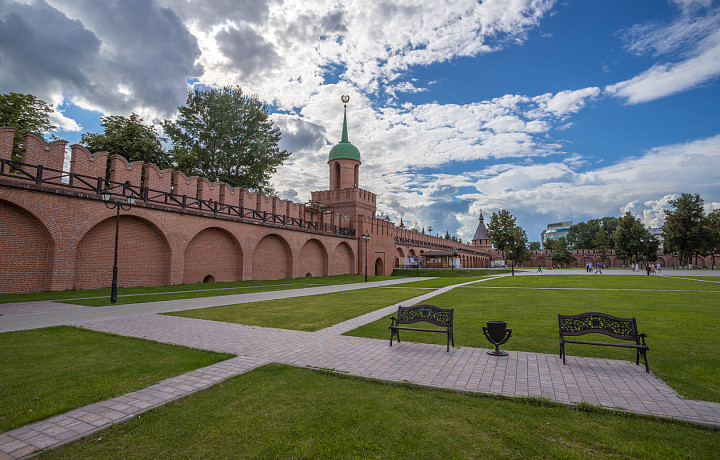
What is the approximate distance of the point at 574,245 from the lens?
97.9m

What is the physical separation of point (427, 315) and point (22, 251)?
1518 cm

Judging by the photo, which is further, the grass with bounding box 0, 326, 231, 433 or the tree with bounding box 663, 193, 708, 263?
the tree with bounding box 663, 193, 708, 263

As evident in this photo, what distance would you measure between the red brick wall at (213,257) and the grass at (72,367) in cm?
1318

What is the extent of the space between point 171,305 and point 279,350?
7.37m

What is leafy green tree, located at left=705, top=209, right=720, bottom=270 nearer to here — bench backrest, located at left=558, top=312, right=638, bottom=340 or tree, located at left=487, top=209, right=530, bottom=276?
tree, located at left=487, top=209, right=530, bottom=276

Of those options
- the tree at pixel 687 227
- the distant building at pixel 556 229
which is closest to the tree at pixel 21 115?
the tree at pixel 687 227

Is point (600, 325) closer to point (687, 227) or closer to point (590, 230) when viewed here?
point (687, 227)

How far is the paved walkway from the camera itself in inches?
143

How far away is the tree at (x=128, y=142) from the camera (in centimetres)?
2442

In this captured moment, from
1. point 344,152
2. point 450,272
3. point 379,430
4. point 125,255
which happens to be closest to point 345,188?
point 344,152

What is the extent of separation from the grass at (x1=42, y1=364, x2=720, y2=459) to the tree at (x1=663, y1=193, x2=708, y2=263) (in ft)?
219

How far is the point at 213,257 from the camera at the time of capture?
21.5 meters

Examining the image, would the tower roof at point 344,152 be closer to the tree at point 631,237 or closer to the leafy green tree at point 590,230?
the tree at point 631,237

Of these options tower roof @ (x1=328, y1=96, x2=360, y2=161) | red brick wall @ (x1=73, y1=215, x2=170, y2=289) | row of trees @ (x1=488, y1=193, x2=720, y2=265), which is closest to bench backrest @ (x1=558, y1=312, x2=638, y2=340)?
red brick wall @ (x1=73, y1=215, x2=170, y2=289)
